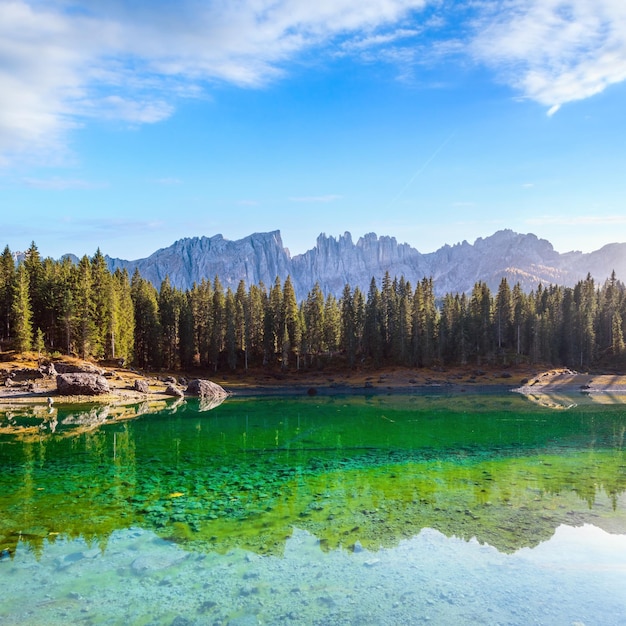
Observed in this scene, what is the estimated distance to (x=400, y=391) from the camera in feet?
258

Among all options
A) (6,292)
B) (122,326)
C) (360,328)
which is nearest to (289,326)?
(360,328)

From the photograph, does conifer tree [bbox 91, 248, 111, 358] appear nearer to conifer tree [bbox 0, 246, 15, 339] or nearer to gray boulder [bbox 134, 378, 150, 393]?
conifer tree [bbox 0, 246, 15, 339]

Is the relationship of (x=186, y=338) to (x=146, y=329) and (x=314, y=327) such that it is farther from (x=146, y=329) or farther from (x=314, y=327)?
(x=314, y=327)

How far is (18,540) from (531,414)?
153 feet

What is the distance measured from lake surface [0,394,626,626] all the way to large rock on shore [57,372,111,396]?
26660 millimetres

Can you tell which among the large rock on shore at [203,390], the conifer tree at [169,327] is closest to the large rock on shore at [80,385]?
the large rock on shore at [203,390]

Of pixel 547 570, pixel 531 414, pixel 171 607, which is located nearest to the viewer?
pixel 171 607

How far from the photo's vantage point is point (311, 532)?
1591 cm

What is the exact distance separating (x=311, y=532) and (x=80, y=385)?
50239mm

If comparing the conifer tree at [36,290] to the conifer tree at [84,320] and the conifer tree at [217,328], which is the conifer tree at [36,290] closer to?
the conifer tree at [84,320]

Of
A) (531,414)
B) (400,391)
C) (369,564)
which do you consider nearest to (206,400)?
(400,391)

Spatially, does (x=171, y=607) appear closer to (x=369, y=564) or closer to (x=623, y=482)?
(x=369, y=564)

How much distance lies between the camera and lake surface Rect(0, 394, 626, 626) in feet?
37.0

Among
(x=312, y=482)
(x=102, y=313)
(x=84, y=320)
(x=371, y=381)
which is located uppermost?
(x=102, y=313)
